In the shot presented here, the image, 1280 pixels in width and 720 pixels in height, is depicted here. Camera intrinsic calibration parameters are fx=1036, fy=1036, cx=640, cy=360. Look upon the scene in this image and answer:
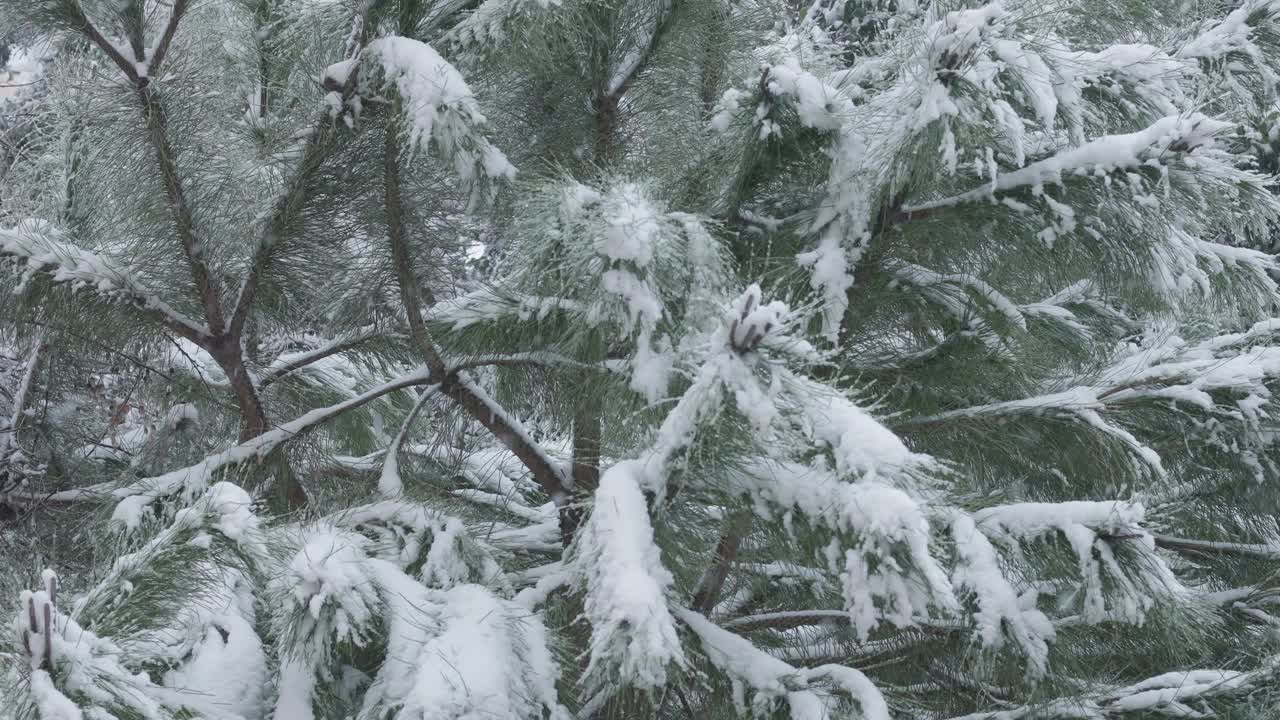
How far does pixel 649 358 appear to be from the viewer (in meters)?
1.39

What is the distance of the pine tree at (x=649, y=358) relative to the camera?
4.13 ft

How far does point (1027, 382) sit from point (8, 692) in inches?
79.6

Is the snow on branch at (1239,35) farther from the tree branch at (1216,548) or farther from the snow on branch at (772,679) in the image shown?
the snow on branch at (772,679)

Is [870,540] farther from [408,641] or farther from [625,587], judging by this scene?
[408,641]

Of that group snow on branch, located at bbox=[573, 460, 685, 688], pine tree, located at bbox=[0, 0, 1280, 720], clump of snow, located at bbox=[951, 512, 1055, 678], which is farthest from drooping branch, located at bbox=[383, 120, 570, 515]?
clump of snow, located at bbox=[951, 512, 1055, 678]

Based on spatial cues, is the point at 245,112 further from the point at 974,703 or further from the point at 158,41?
the point at 974,703

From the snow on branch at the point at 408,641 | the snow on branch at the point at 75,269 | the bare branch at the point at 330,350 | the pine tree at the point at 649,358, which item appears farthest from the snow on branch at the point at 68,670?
the bare branch at the point at 330,350

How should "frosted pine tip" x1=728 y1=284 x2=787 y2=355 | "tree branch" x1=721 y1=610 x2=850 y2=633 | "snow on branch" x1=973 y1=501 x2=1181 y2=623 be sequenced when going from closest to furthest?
"frosted pine tip" x1=728 y1=284 x2=787 y2=355
"snow on branch" x1=973 y1=501 x2=1181 y2=623
"tree branch" x1=721 y1=610 x2=850 y2=633

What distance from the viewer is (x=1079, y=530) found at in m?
1.46

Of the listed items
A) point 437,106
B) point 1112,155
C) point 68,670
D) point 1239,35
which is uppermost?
point 1239,35

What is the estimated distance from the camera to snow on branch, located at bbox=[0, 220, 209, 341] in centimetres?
188

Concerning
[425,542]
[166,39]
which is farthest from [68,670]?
[166,39]

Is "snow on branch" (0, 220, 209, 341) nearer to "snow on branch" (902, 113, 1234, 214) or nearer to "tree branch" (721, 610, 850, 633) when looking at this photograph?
"tree branch" (721, 610, 850, 633)

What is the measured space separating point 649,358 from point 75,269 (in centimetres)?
119
